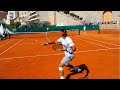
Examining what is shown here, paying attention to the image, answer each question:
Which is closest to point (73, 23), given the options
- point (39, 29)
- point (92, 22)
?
point (92, 22)

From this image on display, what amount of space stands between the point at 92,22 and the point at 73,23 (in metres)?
5.58

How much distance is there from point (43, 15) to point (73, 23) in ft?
60.2

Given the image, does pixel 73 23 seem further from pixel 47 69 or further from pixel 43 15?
pixel 47 69
